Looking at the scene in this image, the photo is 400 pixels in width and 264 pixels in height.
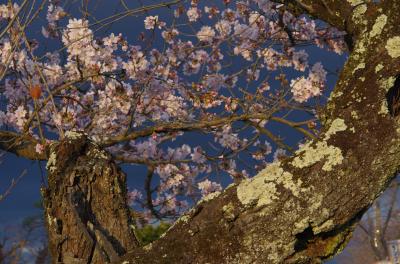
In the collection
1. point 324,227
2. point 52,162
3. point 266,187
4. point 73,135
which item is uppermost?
point 73,135

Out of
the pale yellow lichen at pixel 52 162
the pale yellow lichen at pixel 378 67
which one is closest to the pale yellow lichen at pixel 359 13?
the pale yellow lichen at pixel 378 67

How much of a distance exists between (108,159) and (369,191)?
1389mm

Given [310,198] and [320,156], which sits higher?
[320,156]

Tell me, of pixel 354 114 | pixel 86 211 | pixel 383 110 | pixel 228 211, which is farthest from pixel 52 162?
pixel 383 110

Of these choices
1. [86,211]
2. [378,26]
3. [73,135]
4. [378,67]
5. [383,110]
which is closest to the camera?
[383,110]

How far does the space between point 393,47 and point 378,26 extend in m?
0.20

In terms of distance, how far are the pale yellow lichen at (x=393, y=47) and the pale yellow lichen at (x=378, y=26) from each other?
0.11 metres

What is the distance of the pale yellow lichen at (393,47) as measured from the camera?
2.42 meters

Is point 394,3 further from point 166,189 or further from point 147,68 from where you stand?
point 166,189

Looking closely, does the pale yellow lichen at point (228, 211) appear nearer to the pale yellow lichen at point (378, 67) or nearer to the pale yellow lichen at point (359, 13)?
the pale yellow lichen at point (378, 67)

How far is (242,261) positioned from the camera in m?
2.17

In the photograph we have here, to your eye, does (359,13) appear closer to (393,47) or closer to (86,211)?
(393,47)

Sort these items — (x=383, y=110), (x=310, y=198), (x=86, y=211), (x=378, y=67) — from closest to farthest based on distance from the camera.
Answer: (x=310, y=198), (x=383, y=110), (x=378, y=67), (x=86, y=211)

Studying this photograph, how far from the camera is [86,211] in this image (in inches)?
108
